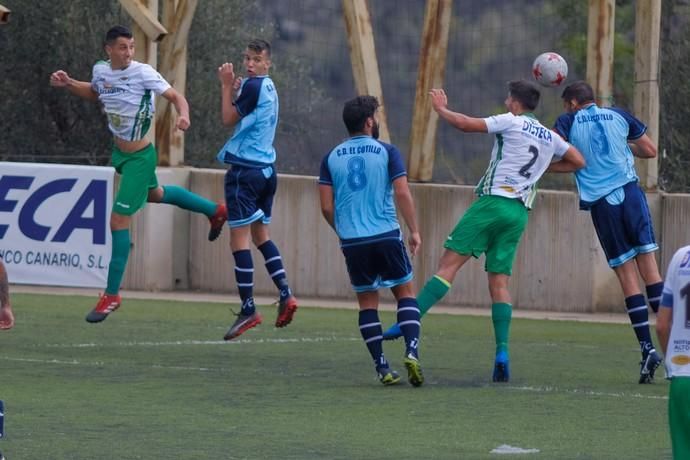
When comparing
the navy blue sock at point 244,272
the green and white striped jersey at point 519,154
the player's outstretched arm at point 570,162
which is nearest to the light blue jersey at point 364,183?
the green and white striped jersey at point 519,154

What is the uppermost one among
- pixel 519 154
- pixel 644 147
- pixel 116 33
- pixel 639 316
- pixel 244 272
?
pixel 116 33

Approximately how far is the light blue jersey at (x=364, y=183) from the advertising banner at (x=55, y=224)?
8250mm

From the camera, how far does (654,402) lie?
10.4 metres

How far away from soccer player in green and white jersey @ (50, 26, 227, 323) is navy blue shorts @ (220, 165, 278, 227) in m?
0.65

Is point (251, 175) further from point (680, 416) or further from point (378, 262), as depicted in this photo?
point (680, 416)

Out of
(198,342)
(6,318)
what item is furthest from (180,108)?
(6,318)

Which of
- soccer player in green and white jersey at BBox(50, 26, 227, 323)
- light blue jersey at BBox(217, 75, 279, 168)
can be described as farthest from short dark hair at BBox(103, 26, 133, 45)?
light blue jersey at BBox(217, 75, 279, 168)

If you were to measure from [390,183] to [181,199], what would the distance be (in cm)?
338

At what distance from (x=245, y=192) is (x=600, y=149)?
9.21 ft

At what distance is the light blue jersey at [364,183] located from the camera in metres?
10.8

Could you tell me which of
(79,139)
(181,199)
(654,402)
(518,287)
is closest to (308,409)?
(654,402)

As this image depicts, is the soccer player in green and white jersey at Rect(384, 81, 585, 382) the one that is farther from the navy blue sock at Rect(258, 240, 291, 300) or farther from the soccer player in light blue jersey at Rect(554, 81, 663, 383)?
the navy blue sock at Rect(258, 240, 291, 300)

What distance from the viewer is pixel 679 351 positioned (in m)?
6.39

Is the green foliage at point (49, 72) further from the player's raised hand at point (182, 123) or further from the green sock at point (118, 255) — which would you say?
the player's raised hand at point (182, 123)
